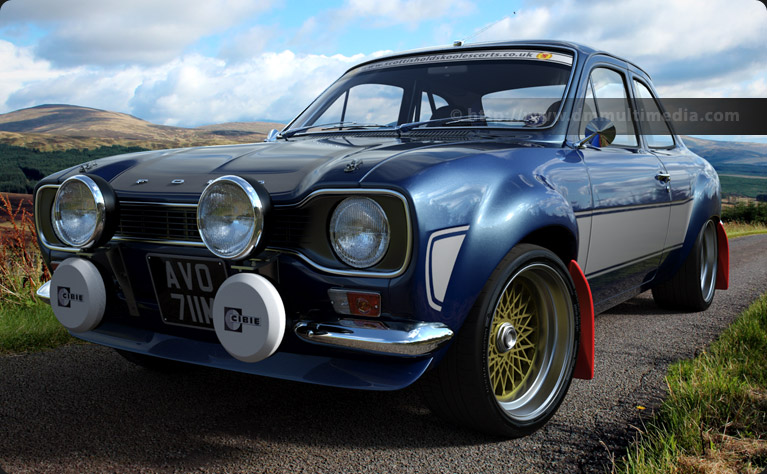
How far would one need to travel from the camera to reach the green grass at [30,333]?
384cm

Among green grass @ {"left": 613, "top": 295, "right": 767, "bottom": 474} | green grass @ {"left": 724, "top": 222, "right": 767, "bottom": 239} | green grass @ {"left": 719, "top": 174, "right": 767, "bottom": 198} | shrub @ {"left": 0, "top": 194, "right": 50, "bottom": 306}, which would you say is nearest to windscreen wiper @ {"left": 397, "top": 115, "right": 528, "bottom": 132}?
green grass @ {"left": 613, "top": 295, "right": 767, "bottom": 474}

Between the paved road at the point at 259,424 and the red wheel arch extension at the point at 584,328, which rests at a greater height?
the red wheel arch extension at the point at 584,328

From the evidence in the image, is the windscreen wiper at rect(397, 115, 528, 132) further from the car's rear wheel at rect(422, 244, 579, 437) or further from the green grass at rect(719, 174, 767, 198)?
the green grass at rect(719, 174, 767, 198)

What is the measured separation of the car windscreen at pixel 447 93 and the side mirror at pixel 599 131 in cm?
19

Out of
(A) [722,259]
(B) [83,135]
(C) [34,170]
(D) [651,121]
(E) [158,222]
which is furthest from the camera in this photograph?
(B) [83,135]

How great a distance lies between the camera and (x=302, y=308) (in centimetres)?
225

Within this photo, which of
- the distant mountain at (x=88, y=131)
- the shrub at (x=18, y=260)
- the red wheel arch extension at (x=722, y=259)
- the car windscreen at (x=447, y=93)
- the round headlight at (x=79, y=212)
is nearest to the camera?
the round headlight at (x=79, y=212)

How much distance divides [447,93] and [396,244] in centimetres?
170

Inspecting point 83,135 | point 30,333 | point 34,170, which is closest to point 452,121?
point 30,333

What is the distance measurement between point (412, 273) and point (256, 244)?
552 mm

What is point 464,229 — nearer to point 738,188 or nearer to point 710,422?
point 710,422

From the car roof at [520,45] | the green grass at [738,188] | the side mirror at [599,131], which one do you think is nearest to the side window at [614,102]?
the car roof at [520,45]

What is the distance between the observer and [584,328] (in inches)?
111

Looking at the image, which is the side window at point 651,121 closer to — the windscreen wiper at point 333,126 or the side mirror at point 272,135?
the windscreen wiper at point 333,126
